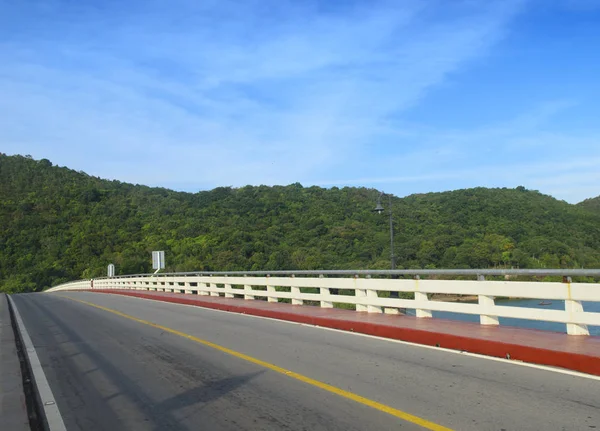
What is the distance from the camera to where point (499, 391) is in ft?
21.9

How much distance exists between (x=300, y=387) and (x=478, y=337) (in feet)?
11.6

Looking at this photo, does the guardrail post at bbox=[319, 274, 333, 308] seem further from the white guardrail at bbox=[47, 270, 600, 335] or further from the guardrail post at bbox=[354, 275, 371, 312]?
the guardrail post at bbox=[354, 275, 371, 312]

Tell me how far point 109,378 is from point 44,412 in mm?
1881

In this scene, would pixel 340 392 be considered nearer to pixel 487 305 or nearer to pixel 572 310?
pixel 572 310

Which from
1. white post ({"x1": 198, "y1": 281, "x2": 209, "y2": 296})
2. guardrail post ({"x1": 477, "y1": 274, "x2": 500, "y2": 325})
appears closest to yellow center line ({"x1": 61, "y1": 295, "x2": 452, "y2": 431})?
guardrail post ({"x1": 477, "y1": 274, "x2": 500, "y2": 325})

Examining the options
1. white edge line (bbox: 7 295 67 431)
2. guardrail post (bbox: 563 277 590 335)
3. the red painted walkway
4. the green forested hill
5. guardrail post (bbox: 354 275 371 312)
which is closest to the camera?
white edge line (bbox: 7 295 67 431)

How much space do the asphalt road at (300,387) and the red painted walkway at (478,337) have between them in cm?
33

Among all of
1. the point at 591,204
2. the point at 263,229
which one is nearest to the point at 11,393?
the point at 591,204

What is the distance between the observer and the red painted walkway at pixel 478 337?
300 inches

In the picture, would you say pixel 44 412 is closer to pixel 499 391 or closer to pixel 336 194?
pixel 499 391

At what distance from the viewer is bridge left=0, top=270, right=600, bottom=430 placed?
19.5 feet

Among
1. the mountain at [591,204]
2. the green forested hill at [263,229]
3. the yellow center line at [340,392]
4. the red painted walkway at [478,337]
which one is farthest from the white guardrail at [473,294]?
the mountain at [591,204]

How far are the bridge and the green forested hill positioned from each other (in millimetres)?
14877

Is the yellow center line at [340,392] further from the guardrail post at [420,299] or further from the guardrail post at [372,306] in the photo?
the guardrail post at [372,306]
